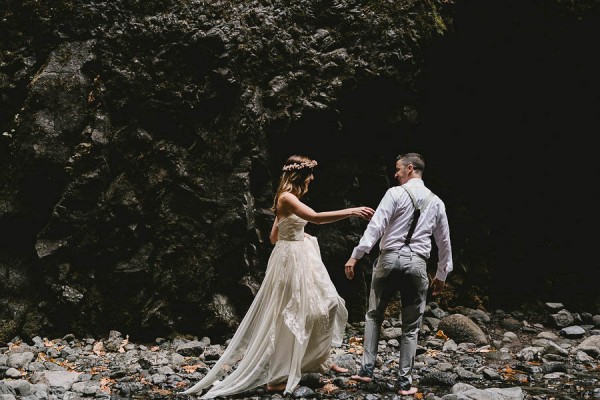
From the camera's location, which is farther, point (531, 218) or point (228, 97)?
point (531, 218)

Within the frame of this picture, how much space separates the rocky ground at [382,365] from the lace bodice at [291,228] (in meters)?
1.51

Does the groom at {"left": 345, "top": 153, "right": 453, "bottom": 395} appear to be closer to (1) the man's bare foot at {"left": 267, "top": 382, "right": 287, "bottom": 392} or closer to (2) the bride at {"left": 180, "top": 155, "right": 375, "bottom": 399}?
(2) the bride at {"left": 180, "top": 155, "right": 375, "bottom": 399}

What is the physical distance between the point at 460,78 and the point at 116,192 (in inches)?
256

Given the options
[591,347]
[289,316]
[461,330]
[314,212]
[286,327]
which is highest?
[314,212]

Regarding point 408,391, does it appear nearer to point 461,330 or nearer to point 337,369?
point 337,369

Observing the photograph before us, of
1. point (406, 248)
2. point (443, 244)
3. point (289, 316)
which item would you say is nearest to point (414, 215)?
point (406, 248)

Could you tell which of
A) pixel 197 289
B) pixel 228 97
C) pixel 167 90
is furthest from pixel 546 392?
pixel 167 90

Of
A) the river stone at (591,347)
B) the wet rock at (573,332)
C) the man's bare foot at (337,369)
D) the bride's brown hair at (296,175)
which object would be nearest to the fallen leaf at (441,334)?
the river stone at (591,347)

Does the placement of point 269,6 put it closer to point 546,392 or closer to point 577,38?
point 577,38

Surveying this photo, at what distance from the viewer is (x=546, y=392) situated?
6.14 metres

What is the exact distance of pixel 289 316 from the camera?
20.0 feet

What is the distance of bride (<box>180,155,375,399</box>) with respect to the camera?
19.8ft

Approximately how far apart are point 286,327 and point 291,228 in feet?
3.53

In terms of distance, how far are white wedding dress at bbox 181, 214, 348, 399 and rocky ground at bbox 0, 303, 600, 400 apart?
18cm
